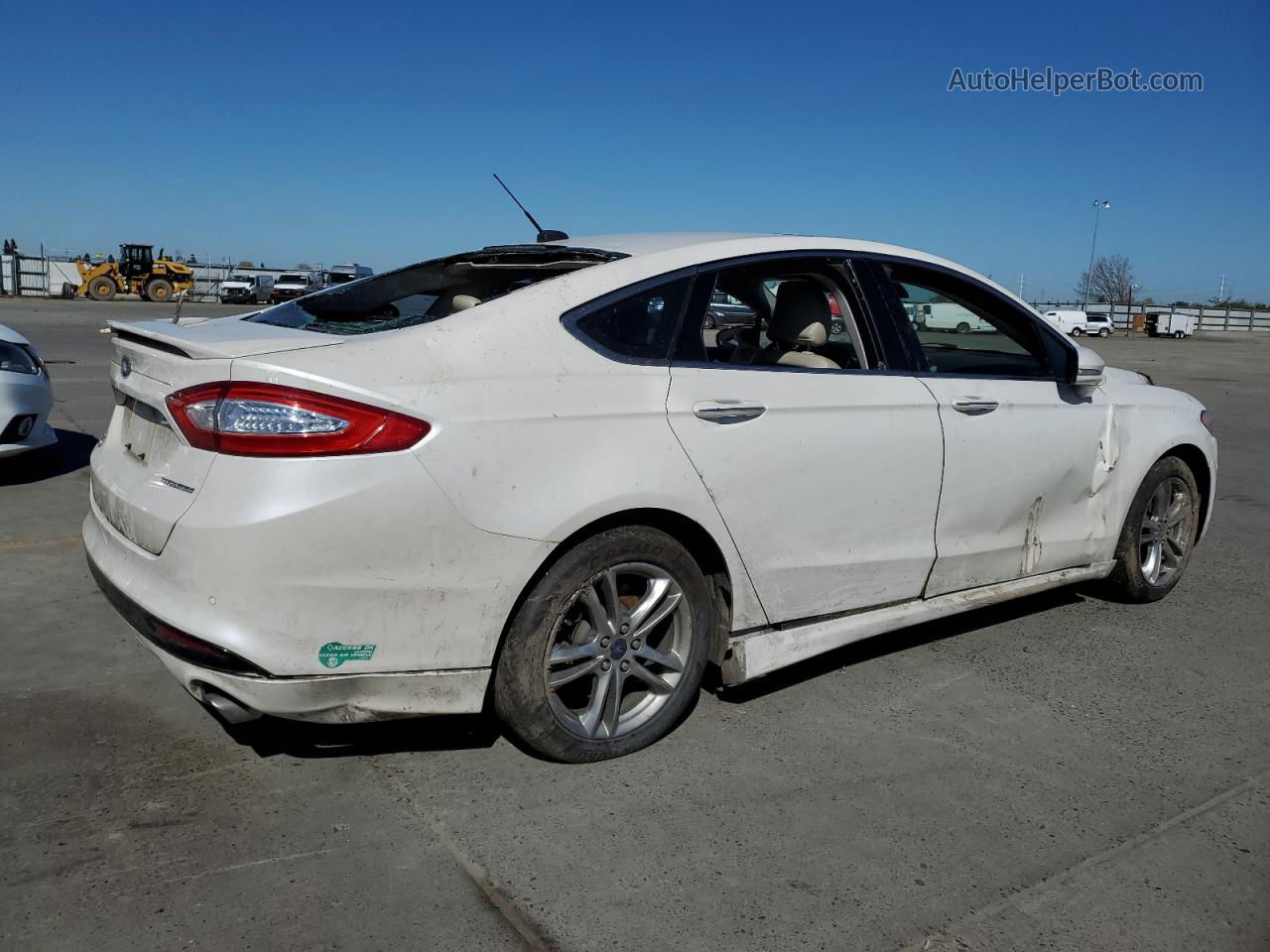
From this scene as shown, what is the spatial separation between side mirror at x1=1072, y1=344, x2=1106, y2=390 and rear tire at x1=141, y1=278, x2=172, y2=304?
47.7 m

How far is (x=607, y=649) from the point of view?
10.8 ft

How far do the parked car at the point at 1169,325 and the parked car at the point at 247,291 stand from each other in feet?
158

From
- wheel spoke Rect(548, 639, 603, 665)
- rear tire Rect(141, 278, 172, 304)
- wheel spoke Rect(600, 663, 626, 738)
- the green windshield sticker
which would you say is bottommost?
wheel spoke Rect(600, 663, 626, 738)

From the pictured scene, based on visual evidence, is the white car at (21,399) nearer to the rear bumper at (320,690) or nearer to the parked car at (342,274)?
the rear bumper at (320,690)

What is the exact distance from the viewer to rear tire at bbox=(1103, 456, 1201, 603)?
5078 millimetres

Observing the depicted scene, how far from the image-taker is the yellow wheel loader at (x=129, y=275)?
46.3 m

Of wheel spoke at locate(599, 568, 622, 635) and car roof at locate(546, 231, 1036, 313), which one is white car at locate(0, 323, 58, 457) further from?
wheel spoke at locate(599, 568, 622, 635)

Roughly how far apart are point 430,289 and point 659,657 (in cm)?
164

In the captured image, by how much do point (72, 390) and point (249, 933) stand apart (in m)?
11.1

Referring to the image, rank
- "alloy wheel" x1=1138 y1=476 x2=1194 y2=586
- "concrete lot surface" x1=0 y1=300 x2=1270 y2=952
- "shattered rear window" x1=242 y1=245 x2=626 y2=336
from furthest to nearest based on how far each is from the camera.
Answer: "alloy wheel" x1=1138 y1=476 x2=1194 y2=586 → "shattered rear window" x1=242 y1=245 x2=626 y2=336 → "concrete lot surface" x1=0 y1=300 x2=1270 y2=952

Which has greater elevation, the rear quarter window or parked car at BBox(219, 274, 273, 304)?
parked car at BBox(219, 274, 273, 304)

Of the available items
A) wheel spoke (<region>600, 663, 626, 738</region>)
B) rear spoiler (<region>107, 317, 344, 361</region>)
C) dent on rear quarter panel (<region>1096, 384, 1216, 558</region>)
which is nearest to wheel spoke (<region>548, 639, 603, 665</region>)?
wheel spoke (<region>600, 663, 626, 738</region>)

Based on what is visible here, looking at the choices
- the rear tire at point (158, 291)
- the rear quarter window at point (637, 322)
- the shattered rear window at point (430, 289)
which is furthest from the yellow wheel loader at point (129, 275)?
the rear quarter window at point (637, 322)

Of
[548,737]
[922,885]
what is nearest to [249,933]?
[548,737]
